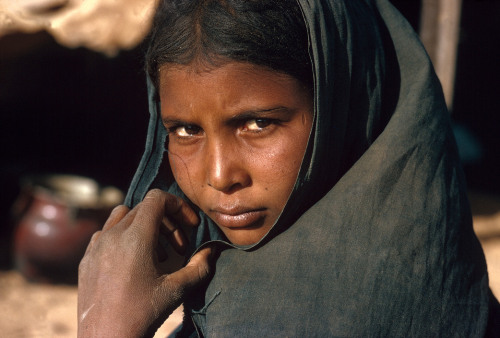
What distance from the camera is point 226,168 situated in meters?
1.21

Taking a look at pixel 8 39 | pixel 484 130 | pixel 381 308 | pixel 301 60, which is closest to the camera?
pixel 381 308

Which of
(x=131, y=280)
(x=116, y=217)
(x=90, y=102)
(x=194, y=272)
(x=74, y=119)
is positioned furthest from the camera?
(x=74, y=119)

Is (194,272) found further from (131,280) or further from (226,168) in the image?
(226,168)

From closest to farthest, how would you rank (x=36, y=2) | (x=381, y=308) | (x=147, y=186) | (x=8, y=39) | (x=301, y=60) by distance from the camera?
(x=381, y=308) → (x=301, y=60) → (x=147, y=186) → (x=36, y=2) → (x=8, y=39)

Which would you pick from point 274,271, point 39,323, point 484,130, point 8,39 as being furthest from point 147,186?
point 484,130

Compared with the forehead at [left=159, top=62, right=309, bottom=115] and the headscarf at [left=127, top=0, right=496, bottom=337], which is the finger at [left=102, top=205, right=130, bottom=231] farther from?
the forehead at [left=159, top=62, right=309, bottom=115]

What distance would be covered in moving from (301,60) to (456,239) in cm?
56

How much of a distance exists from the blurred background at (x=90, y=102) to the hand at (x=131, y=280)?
1.57 metres

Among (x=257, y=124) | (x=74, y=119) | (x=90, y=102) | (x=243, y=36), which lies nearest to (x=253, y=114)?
(x=257, y=124)

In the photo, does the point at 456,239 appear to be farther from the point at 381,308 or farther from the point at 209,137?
the point at 209,137

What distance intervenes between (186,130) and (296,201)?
344 mm

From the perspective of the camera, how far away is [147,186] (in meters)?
1.51

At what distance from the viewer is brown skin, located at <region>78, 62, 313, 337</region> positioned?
46.9 inches

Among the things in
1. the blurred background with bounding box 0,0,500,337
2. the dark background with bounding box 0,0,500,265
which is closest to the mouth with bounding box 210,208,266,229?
the blurred background with bounding box 0,0,500,337
